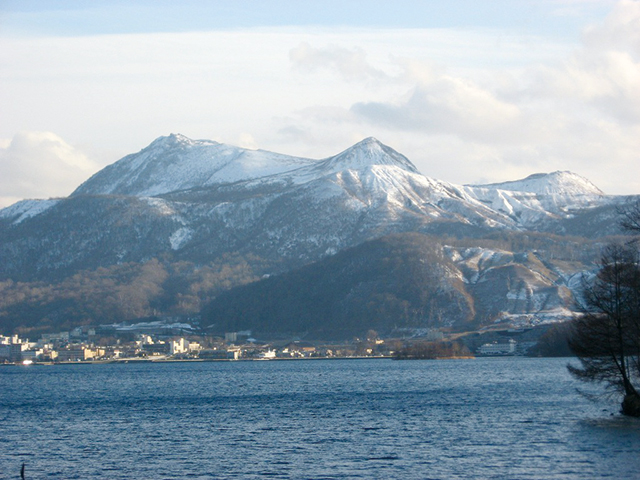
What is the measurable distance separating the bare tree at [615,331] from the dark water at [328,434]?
9.69ft

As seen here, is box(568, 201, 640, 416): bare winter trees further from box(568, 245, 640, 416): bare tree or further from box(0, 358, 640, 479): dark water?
box(0, 358, 640, 479): dark water

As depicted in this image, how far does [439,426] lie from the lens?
2931 inches

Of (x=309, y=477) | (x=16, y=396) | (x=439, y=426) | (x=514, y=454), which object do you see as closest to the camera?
(x=309, y=477)

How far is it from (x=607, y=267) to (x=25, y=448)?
40.2m

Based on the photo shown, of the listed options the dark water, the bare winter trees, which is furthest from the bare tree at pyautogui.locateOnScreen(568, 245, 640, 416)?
the dark water

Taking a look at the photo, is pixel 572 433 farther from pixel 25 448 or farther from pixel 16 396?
pixel 16 396

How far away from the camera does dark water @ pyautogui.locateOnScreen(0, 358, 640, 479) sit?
181 feet

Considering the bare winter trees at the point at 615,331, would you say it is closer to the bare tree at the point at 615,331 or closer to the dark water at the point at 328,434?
the bare tree at the point at 615,331

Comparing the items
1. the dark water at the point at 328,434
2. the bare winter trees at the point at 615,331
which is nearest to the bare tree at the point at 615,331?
the bare winter trees at the point at 615,331

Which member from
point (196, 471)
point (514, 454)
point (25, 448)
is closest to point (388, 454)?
point (514, 454)

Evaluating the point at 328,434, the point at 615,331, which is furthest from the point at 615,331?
the point at 328,434

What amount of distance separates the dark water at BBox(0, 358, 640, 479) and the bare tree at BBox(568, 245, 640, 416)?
2954 mm

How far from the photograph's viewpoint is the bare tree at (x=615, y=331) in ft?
224

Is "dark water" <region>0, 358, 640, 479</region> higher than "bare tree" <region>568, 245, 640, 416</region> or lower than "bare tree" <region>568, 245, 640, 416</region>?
lower
